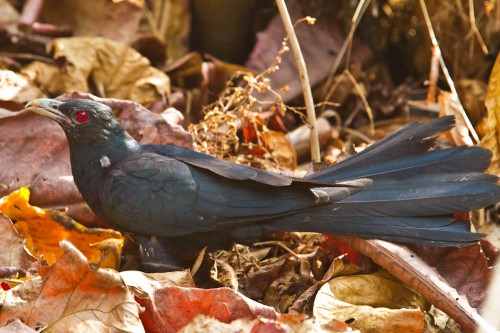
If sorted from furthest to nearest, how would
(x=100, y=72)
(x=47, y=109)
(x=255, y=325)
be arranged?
1. (x=100, y=72)
2. (x=47, y=109)
3. (x=255, y=325)

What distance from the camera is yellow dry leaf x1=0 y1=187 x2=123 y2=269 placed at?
303cm

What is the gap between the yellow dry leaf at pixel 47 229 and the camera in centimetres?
303

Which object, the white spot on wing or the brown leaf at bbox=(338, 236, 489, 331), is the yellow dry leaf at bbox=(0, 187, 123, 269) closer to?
the white spot on wing

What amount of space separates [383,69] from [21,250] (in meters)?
2.93

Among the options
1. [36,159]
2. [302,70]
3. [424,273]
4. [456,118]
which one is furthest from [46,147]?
[456,118]

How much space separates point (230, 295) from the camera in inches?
92.5

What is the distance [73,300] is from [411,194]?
1.30 m

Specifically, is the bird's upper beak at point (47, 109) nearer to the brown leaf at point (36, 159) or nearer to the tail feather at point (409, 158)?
the brown leaf at point (36, 159)

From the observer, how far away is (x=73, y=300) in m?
2.34

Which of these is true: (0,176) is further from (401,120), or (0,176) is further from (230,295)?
(401,120)

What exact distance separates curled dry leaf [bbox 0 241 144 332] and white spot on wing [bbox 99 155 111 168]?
679mm

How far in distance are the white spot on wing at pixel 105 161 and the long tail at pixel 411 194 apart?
67cm

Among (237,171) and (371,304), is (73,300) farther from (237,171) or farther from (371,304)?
(371,304)

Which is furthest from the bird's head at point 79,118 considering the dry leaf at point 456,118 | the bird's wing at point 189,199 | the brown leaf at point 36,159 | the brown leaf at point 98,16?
the dry leaf at point 456,118
